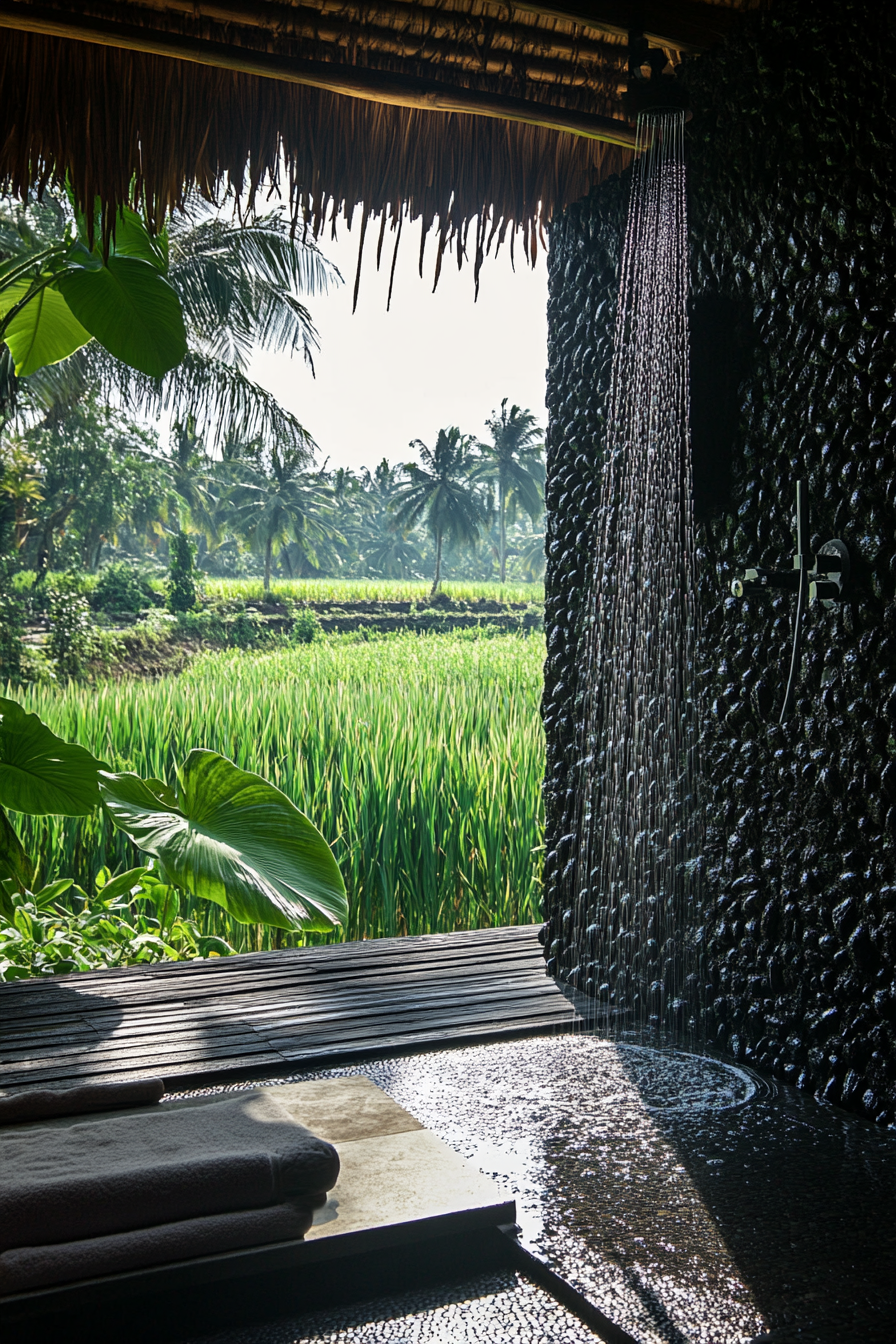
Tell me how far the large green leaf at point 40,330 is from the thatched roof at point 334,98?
79 centimetres

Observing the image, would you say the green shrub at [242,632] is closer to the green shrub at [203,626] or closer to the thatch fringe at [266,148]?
the green shrub at [203,626]

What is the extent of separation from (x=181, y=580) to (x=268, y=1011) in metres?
18.1

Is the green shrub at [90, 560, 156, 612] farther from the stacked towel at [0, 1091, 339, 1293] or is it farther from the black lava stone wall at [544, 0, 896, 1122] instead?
the stacked towel at [0, 1091, 339, 1293]

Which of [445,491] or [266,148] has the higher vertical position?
[445,491]

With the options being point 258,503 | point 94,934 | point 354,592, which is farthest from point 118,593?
point 94,934

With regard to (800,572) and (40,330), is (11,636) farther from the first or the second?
(800,572)

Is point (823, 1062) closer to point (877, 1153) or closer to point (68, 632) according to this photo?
point (877, 1153)

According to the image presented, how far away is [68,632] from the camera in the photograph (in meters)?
15.5

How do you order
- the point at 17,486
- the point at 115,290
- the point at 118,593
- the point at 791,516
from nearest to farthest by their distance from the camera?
1. the point at 791,516
2. the point at 115,290
3. the point at 17,486
4. the point at 118,593

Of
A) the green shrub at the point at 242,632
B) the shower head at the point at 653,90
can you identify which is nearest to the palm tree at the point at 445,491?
the green shrub at the point at 242,632

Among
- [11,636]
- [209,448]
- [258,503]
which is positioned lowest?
[11,636]

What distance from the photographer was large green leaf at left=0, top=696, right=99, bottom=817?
278cm

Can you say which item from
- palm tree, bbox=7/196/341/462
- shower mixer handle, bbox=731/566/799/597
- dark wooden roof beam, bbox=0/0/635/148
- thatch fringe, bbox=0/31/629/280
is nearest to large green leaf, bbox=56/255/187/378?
thatch fringe, bbox=0/31/629/280

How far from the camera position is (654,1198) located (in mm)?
1619
